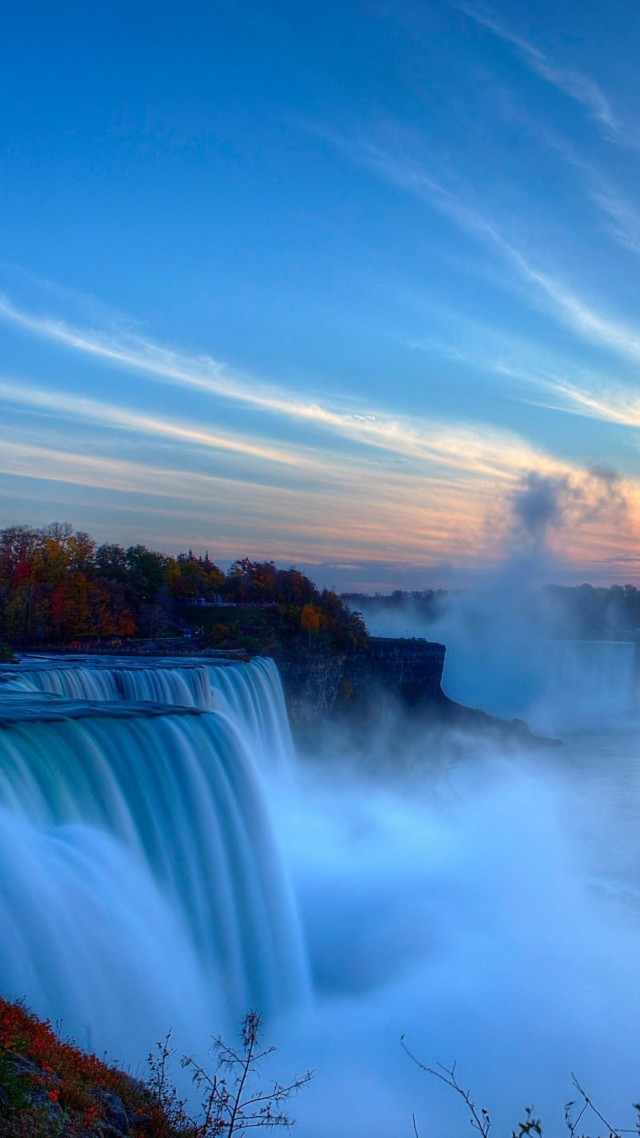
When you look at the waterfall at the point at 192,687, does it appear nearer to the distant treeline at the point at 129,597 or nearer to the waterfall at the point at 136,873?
the waterfall at the point at 136,873

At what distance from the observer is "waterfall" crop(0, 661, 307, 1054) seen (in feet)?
28.8

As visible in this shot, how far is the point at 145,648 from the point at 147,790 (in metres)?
25.5

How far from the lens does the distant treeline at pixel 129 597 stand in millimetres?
42781

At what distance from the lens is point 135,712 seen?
1661cm

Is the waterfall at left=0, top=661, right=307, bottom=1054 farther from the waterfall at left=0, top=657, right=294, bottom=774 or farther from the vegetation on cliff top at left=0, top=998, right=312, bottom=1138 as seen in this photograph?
the waterfall at left=0, top=657, right=294, bottom=774

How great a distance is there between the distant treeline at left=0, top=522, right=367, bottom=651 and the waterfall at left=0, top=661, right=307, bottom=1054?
25273mm

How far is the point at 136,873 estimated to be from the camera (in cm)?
1161

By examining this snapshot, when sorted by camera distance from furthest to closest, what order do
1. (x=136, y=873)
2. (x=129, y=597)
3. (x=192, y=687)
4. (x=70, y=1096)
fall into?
(x=129, y=597) < (x=192, y=687) < (x=136, y=873) < (x=70, y=1096)

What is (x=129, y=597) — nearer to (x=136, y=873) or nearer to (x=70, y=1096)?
(x=136, y=873)

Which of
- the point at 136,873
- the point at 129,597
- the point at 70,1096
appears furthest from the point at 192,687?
the point at 129,597

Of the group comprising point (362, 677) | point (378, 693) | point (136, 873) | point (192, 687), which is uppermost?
point (192, 687)

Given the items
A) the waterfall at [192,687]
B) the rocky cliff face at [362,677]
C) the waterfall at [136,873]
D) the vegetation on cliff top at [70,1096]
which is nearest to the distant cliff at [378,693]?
the rocky cliff face at [362,677]

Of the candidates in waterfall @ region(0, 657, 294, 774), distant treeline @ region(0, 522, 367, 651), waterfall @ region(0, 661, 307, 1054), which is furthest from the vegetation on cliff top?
distant treeline @ region(0, 522, 367, 651)

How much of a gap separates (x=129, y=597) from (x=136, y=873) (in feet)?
132
